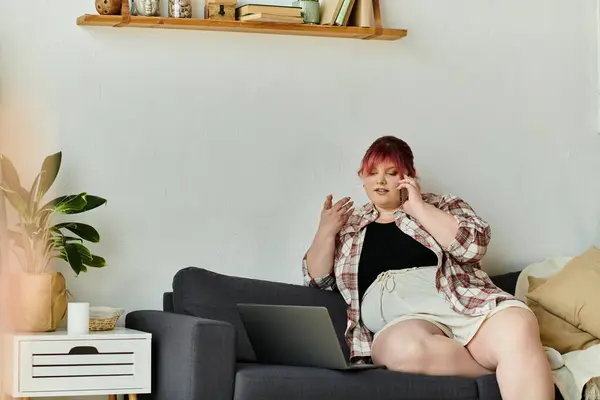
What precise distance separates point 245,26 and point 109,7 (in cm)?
51

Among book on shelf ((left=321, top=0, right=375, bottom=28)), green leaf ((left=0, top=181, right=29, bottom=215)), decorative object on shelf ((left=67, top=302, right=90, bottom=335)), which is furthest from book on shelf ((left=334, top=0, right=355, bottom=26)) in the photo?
decorative object on shelf ((left=67, top=302, right=90, bottom=335))

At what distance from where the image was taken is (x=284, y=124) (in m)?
3.51

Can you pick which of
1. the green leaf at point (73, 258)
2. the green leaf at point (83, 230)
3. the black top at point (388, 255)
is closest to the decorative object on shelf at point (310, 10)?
the black top at point (388, 255)

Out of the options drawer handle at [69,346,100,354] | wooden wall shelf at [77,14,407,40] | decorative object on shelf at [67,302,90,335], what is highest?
wooden wall shelf at [77,14,407,40]

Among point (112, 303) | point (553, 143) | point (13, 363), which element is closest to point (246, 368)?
point (13, 363)

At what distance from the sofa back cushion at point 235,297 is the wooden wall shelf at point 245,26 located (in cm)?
93

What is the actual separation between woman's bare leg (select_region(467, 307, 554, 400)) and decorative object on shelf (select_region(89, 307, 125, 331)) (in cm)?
119

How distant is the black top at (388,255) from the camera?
315cm

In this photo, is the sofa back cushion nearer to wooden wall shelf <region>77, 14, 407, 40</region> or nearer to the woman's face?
the woman's face

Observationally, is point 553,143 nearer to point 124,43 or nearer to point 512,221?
point 512,221

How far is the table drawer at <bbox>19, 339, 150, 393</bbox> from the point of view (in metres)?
2.65

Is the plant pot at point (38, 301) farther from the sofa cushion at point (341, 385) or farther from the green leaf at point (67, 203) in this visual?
the sofa cushion at point (341, 385)

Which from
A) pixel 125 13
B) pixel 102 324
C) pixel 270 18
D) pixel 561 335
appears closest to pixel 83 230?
pixel 102 324

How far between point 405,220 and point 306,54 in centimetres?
84
